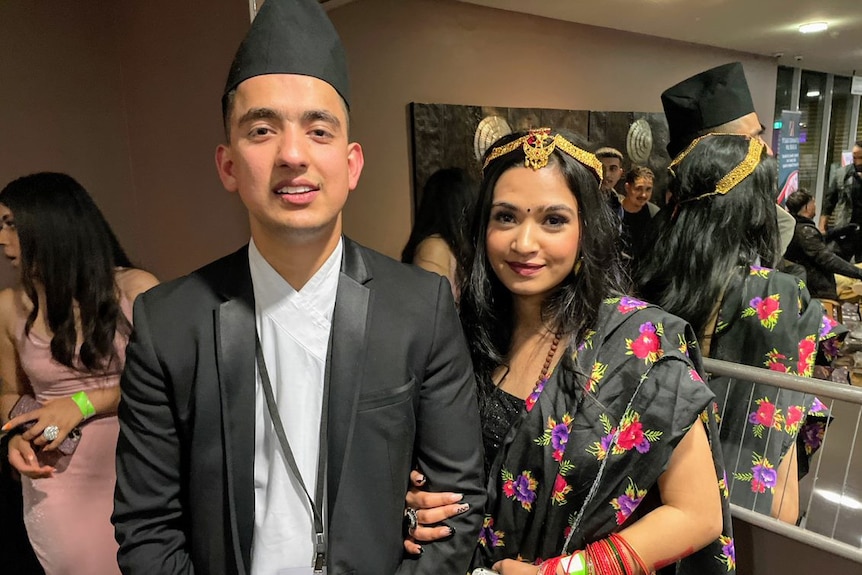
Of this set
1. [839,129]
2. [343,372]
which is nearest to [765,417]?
[343,372]

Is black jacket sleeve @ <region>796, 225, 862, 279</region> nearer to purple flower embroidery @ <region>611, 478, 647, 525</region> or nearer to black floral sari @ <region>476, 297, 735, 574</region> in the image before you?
black floral sari @ <region>476, 297, 735, 574</region>

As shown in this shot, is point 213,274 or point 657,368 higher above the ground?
point 213,274

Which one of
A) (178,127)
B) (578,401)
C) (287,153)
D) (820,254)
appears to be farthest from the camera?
(820,254)

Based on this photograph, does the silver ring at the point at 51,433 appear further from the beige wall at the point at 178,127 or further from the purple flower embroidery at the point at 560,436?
the purple flower embroidery at the point at 560,436

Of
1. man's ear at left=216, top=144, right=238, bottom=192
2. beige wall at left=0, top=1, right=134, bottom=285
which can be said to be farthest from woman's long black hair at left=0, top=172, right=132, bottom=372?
man's ear at left=216, top=144, right=238, bottom=192

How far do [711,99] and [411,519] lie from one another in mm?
1495

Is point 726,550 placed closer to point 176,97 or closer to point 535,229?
point 535,229

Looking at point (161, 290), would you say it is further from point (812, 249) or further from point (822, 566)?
point (812, 249)

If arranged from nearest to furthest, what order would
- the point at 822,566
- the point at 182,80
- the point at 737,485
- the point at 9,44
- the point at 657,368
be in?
the point at 657,368
the point at 822,566
the point at 737,485
the point at 9,44
the point at 182,80

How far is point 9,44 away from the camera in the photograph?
175 cm

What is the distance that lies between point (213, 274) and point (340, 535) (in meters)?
0.44

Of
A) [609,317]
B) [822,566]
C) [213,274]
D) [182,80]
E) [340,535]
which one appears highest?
[182,80]

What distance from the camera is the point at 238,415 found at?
820 mm

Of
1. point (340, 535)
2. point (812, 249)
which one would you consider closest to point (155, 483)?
point (340, 535)
